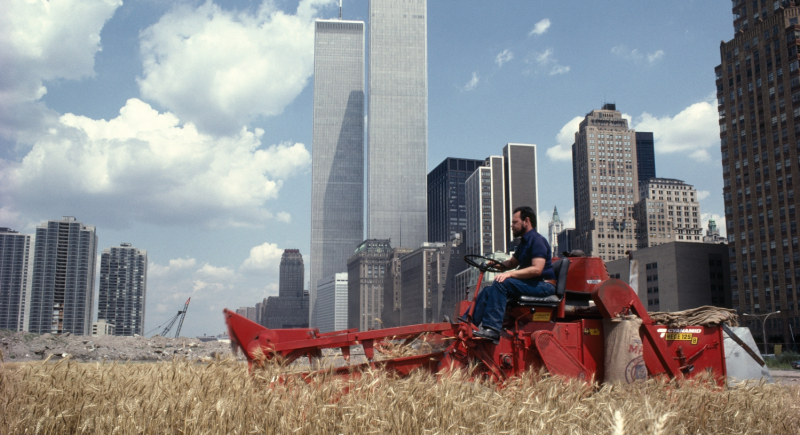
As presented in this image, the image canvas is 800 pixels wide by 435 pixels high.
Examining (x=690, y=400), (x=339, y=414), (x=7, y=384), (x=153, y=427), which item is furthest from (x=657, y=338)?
(x=7, y=384)

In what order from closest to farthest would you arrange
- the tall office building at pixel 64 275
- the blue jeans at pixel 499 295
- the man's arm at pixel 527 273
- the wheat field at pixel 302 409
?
the wheat field at pixel 302 409 → the blue jeans at pixel 499 295 → the man's arm at pixel 527 273 → the tall office building at pixel 64 275

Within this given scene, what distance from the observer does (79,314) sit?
177m

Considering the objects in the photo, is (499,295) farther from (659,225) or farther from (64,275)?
(659,225)

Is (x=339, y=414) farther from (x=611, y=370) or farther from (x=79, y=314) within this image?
(x=79, y=314)

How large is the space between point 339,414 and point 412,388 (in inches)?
29.7

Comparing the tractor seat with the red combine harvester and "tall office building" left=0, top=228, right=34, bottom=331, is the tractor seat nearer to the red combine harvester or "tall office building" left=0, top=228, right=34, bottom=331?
the red combine harvester

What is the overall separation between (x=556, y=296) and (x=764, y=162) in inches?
4367

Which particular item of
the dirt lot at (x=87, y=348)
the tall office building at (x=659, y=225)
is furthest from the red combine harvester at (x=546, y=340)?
the tall office building at (x=659, y=225)

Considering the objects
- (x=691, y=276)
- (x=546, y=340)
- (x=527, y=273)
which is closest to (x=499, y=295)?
(x=527, y=273)

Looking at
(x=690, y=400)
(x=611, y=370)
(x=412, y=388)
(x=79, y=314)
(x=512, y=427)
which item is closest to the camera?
(x=512, y=427)

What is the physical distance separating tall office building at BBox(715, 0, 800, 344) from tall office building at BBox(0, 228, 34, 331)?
539ft

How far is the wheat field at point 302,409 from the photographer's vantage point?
170 inches

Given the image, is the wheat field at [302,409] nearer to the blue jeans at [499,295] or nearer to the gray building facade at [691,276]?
the blue jeans at [499,295]

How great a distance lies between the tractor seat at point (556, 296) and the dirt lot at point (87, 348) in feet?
39.2
